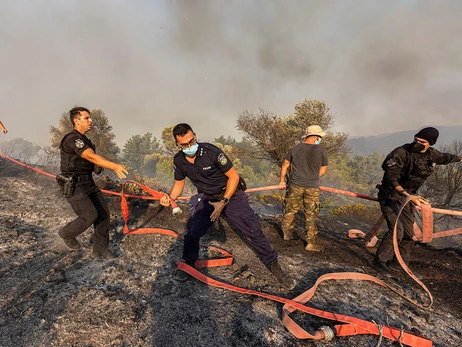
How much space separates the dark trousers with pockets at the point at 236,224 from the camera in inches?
137

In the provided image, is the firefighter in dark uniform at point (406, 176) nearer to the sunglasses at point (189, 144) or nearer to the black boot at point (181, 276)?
the sunglasses at point (189, 144)

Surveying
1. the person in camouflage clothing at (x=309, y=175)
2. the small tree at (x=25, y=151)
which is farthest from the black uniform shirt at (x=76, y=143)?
the small tree at (x=25, y=151)

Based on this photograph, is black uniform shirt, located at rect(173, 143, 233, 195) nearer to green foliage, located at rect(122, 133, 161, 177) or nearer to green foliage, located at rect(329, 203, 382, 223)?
green foliage, located at rect(329, 203, 382, 223)

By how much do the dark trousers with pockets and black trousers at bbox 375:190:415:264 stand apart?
7.20 feet

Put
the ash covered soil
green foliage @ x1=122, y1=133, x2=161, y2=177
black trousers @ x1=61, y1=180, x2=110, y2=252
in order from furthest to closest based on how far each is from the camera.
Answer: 1. green foliage @ x1=122, y1=133, x2=161, y2=177
2. black trousers @ x1=61, y1=180, x2=110, y2=252
3. the ash covered soil

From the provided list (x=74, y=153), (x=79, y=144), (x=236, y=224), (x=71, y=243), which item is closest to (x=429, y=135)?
(x=236, y=224)

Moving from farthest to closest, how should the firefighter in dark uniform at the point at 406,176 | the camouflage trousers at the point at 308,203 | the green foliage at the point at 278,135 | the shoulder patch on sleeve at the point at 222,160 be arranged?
the green foliage at the point at 278,135 → the camouflage trousers at the point at 308,203 → the firefighter in dark uniform at the point at 406,176 → the shoulder patch on sleeve at the point at 222,160

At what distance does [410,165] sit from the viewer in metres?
3.80

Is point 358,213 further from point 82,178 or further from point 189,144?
point 82,178

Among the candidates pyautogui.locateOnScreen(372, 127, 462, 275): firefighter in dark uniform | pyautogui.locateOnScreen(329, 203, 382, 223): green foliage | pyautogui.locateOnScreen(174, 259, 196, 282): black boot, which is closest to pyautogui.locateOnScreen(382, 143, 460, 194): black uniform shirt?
pyautogui.locateOnScreen(372, 127, 462, 275): firefighter in dark uniform

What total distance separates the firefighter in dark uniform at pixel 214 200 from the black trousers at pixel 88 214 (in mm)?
1290

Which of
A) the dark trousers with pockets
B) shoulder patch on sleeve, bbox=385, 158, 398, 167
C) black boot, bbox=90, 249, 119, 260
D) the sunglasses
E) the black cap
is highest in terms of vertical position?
the black cap

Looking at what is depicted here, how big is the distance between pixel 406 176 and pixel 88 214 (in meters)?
5.45

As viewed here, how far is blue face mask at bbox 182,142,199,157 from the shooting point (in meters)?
3.24
